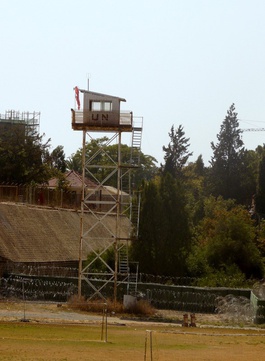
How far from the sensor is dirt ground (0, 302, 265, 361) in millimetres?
37125

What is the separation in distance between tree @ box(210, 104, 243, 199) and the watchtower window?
77.6 m

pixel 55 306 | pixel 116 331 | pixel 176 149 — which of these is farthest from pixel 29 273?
pixel 176 149

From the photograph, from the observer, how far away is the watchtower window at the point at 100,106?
6038 centimetres

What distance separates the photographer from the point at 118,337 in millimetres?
44656

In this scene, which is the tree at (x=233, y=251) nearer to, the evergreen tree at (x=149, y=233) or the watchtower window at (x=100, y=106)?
the evergreen tree at (x=149, y=233)

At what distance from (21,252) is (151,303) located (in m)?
11.6

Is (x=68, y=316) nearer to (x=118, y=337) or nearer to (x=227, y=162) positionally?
(x=118, y=337)

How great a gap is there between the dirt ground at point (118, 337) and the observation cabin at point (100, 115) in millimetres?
11250

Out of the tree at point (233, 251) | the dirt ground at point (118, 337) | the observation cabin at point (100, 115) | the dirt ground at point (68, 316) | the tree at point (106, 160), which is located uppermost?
the tree at point (106, 160)

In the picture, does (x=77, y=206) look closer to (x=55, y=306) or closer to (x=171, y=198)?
(x=171, y=198)

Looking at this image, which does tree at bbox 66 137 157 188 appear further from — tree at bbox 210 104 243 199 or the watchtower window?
the watchtower window

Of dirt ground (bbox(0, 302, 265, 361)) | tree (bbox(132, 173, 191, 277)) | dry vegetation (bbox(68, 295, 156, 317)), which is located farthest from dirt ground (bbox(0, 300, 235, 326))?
tree (bbox(132, 173, 191, 277))

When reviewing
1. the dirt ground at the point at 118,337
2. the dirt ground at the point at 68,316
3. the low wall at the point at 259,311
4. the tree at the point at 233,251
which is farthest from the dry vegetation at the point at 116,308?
the tree at the point at 233,251

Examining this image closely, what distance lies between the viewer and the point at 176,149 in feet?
491
